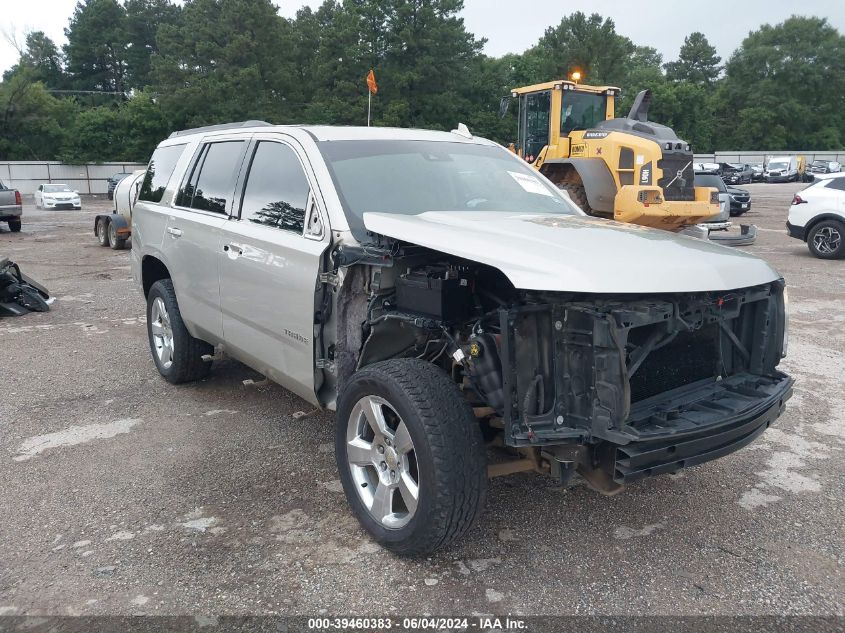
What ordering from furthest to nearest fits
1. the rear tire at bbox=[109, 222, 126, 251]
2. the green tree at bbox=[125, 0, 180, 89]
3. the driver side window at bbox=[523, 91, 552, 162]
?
the green tree at bbox=[125, 0, 180, 89] → the rear tire at bbox=[109, 222, 126, 251] → the driver side window at bbox=[523, 91, 552, 162]

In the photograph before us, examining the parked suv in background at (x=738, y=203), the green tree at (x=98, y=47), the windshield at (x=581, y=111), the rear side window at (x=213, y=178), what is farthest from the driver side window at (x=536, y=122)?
the green tree at (x=98, y=47)

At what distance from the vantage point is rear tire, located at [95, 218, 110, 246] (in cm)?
1579

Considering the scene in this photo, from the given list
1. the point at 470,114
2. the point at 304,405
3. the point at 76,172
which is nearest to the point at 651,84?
the point at 470,114

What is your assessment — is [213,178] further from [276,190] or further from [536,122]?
[536,122]

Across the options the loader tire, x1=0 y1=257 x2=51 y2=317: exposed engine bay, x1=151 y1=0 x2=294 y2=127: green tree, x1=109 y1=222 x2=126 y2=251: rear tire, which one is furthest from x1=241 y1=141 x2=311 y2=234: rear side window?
x1=151 y1=0 x2=294 y2=127: green tree

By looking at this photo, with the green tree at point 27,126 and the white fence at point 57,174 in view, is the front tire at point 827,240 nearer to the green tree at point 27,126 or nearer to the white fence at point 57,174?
the white fence at point 57,174

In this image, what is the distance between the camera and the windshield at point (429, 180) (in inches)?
153

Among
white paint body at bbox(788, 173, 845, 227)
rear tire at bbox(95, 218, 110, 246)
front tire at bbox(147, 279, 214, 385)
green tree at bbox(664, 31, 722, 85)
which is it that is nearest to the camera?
front tire at bbox(147, 279, 214, 385)

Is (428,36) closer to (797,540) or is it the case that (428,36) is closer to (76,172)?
(76,172)

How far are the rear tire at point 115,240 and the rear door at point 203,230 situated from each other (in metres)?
10.7

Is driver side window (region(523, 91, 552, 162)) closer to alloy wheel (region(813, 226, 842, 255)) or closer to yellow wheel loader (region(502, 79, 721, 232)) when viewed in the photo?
yellow wheel loader (region(502, 79, 721, 232))

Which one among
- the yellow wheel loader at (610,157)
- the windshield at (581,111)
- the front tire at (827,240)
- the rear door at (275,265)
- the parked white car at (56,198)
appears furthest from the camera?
the parked white car at (56,198)

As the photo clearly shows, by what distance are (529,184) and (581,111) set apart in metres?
10.4

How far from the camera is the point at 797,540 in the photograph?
11.1 ft
